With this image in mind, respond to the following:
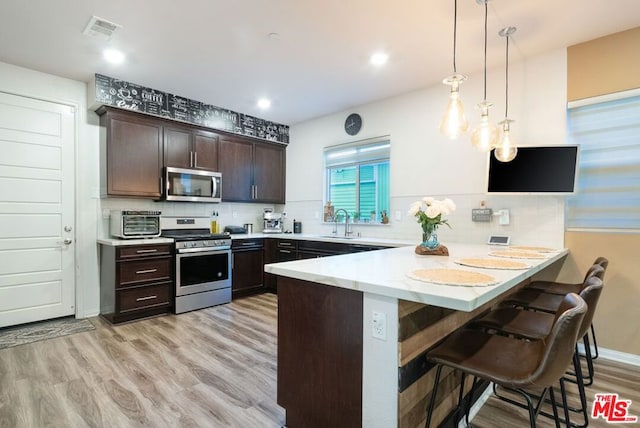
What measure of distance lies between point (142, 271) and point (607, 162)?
15.3 feet

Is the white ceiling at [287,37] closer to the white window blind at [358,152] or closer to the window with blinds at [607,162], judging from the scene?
the window with blinds at [607,162]

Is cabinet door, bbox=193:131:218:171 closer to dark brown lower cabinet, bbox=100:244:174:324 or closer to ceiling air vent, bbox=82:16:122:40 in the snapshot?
dark brown lower cabinet, bbox=100:244:174:324

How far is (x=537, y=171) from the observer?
9.44ft

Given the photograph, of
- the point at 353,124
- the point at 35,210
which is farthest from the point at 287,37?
the point at 35,210

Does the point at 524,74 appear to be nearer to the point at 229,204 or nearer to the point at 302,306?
the point at 302,306

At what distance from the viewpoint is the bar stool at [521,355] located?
1.11m

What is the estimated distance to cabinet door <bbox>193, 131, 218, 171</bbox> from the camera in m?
4.38

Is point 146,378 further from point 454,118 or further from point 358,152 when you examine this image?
point 358,152

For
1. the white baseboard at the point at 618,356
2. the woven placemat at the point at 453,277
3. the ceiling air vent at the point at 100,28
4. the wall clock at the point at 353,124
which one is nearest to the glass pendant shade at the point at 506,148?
the woven placemat at the point at 453,277

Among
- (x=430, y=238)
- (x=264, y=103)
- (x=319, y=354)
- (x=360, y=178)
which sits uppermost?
(x=264, y=103)

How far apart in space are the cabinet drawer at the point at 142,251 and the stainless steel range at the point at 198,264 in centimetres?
14

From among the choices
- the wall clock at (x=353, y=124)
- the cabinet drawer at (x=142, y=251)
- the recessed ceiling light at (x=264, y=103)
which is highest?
the recessed ceiling light at (x=264, y=103)

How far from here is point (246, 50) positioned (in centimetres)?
299

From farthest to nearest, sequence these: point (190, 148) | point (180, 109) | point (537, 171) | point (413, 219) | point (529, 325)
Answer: point (190, 148) < point (180, 109) < point (413, 219) < point (537, 171) < point (529, 325)
